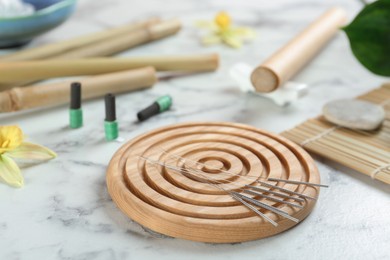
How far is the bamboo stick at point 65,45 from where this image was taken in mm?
1191

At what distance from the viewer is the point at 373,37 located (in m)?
0.88

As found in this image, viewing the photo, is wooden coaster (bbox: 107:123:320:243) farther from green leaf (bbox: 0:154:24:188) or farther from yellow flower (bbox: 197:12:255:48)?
yellow flower (bbox: 197:12:255:48)

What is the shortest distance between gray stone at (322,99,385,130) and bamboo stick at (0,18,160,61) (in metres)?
0.52

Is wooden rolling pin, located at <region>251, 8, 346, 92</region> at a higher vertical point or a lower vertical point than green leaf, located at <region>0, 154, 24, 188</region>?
higher

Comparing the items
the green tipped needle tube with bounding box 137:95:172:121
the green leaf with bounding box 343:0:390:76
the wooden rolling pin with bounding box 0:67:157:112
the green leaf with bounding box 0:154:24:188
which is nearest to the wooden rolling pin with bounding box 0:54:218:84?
the wooden rolling pin with bounding box 0:67:157:112

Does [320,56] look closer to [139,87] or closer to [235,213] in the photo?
[139,87]

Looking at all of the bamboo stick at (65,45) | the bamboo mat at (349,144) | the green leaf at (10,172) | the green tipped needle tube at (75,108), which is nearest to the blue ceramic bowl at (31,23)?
the bamboo stick at (65,45)

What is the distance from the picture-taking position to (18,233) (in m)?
0.76

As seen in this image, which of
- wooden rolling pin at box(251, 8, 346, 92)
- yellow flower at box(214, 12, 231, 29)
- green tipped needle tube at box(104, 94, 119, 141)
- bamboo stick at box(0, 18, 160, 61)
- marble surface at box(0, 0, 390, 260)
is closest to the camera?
marble surface at box(0, 0, 390, 260)

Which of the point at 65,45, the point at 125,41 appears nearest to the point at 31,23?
the point at 65,45

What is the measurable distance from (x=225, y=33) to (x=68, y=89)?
469 millimetres

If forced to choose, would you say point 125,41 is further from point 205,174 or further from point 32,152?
point 205,174

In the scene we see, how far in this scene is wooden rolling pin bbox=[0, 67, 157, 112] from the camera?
103 cm

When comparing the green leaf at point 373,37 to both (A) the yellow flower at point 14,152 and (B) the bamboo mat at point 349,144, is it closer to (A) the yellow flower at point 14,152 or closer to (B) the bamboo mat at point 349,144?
(B) the bamboo mat at point 349,144
